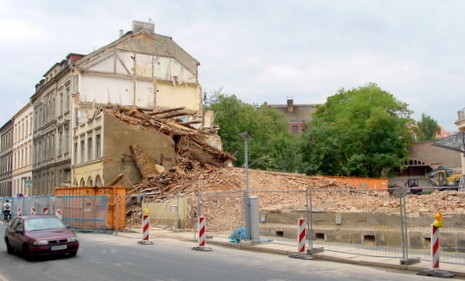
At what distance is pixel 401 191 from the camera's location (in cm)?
1307

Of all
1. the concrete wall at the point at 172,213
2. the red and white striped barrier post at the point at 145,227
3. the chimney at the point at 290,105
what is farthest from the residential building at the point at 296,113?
the red and white striped barrier post at the point at 145,227

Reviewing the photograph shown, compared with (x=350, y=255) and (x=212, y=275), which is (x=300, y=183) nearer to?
(x=350, y=255)

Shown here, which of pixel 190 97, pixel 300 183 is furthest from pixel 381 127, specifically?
pixel 300 183

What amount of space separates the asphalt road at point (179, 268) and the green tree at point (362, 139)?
37.3 metres

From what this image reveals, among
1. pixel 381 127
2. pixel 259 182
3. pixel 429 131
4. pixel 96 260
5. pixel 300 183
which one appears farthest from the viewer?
pixel 429 131

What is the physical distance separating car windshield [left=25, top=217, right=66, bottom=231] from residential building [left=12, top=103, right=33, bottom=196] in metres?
48.7

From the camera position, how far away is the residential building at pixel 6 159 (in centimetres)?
7538

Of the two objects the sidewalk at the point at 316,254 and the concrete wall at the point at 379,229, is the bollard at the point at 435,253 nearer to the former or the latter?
the sidewalk at the point at 316,254

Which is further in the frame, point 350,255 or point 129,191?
point 129,191

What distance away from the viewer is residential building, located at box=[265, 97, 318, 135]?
10175 cm

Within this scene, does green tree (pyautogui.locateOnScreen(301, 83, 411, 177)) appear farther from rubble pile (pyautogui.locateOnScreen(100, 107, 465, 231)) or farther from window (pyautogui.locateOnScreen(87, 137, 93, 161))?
window (pyautogui.locateOnScreen(87, 137, 93, 161))

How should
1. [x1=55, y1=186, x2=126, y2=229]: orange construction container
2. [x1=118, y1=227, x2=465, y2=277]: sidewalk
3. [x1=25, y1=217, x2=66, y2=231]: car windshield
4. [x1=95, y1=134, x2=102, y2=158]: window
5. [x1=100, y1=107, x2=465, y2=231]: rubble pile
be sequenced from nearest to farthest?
[x1=118, y1=227, x2=465, y2=277]: sidewalk < [x1=25, y1=217, x2=66, y2=231]: car windshield < [x1=100, y1=107, x2=465, y2=231]: rubble pile < [x1=55, y1=186, x2=126, y2=229]: orange construction container < [x1=95, y1=134, x2=102, y2=158]: window

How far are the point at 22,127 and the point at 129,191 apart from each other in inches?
1652

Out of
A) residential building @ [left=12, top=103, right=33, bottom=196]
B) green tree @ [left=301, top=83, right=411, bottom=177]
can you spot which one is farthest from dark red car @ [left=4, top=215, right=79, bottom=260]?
residential building @ [left=12, top=103, right=33, bottom=196]
